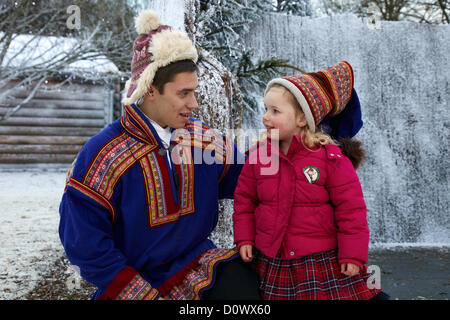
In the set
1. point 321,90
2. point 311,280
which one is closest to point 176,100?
point 321,90

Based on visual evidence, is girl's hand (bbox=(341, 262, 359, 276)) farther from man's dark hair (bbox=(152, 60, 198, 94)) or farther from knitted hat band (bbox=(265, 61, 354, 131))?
man's dark hair (bbox=(152, 60, 198, 94))

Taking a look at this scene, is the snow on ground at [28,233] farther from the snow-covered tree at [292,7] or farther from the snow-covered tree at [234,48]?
the snow-covered tree at [292,7]

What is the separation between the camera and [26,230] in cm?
528

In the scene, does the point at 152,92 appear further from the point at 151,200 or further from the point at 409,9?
the point at 409,9

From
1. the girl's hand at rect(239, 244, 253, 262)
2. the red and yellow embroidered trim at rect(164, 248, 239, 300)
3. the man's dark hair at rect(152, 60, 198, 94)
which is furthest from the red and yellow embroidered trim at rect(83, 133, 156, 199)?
the girl's hand at rect(239, 244, 253, 262)

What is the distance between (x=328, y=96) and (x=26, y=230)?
4.79m

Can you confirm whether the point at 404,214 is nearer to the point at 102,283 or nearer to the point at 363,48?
the point at 363,48

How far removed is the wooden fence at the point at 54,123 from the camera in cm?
1102

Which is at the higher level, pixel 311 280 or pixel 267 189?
pixel 267 189

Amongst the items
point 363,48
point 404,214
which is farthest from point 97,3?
point 404,214

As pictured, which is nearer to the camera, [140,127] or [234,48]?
[140,127]

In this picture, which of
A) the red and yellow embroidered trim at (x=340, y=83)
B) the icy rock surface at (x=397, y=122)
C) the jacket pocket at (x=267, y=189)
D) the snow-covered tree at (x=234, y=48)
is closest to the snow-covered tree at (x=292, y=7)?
the icy rock surface at (x=397, y=122)

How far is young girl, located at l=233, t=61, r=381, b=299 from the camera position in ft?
5.09

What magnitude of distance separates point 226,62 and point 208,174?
119 inches
